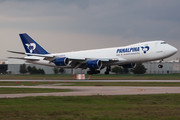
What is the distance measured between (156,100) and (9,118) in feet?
33.7

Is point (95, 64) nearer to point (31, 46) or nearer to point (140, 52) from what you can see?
point (140, 52)

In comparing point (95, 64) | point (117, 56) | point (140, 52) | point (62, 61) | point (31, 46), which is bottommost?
point (95, 64)

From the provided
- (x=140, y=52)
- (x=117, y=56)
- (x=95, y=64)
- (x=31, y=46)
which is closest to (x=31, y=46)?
(x=31, y=46)

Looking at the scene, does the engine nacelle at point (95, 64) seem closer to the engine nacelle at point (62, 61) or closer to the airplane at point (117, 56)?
the airplane at point (117, 56)

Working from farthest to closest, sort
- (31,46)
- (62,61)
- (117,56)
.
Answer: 1. (31,46)
2. (117,56)
3. (62,61)

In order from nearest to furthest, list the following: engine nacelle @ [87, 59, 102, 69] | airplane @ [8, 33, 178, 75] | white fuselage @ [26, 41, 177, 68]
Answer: white fuselage @ [26, 41, 177, 68]
airplane @ [8, 33, 178, 75]
engine nacelle @ [87, 59, 102, 69]

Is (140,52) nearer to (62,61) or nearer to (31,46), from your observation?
(62,61)

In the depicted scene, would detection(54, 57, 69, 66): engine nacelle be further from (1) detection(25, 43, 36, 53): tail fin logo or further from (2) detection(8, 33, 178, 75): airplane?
(1) detection(25, 43, 36, 53): tail fin logo

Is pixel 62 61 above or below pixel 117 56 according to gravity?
below

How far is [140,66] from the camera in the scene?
89.8m

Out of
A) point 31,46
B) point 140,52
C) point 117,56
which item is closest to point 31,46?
point 31,46

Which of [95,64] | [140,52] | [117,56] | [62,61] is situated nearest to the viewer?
[140,52]

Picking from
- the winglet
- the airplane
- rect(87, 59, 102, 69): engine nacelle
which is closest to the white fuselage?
the airplane

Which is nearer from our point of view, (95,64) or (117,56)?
(95,64)
